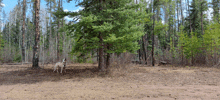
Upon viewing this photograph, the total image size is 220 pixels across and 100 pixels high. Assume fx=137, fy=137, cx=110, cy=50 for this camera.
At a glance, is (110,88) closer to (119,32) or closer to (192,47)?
(119,32)

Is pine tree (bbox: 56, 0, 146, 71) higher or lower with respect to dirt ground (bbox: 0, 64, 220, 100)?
higher

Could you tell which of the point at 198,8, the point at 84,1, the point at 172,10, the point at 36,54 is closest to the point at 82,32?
the point at 84,1

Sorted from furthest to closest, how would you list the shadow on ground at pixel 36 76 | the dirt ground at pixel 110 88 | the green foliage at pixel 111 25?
the green foliage at pixel 111 25
the shadow on ground at pixel 36 76
the dirt ground at pixel 110 88

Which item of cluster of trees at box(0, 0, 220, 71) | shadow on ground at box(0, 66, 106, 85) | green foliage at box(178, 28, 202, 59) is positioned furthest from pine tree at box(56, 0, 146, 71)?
green foliage at box(178, 28, 202, 59)

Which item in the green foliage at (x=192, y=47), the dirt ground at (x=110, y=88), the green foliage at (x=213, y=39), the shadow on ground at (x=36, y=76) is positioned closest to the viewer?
the dirt ground at (x=110, y=88)

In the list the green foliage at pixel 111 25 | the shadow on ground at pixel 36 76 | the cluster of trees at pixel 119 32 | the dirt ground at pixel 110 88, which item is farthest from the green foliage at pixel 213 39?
the shadow on ground at pixel 36 76

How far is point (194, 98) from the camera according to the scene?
14.2 feet

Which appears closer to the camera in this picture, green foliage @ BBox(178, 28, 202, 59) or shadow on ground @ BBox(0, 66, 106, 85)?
shadow on ground @ BBox(0, 66, 106, 85)

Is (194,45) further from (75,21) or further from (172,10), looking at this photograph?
(172,10)

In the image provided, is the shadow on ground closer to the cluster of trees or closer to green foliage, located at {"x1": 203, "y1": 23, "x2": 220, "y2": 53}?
the cluster of trees

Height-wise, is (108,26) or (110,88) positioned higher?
(108,26)

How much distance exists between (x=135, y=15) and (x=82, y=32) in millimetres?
3503

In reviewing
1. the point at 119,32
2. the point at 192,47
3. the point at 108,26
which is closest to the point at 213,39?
the point at 192,47

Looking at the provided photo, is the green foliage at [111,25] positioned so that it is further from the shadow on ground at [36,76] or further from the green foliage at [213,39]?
the green foliage at [213,39]
